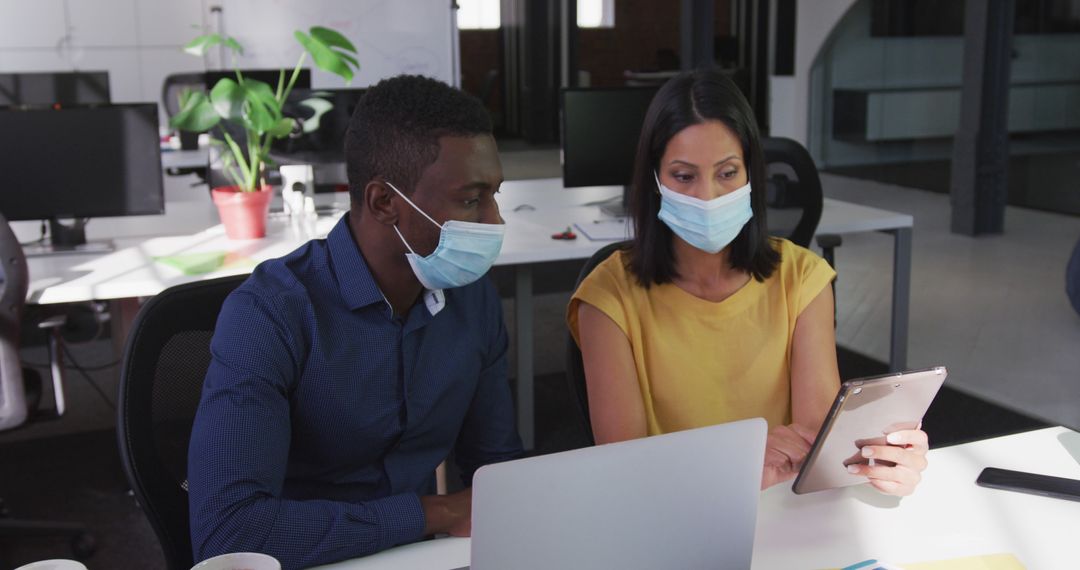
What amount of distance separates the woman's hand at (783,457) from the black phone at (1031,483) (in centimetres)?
25

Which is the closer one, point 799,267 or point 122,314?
point 799,267

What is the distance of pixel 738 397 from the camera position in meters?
1.74

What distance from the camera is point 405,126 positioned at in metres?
1.39

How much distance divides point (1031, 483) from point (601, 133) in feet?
7.30

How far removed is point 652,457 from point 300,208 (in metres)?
2.78

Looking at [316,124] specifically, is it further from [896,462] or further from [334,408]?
[896,462]

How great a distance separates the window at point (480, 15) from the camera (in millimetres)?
13133

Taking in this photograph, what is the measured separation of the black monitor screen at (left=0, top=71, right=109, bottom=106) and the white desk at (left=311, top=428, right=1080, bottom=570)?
15.4 feet

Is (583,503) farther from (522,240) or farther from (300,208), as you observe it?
(300,208)

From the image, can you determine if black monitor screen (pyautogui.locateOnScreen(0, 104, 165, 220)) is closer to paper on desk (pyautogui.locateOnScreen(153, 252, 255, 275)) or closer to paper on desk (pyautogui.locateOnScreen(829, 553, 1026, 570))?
paper on desk (pyautogui.locateOnScreen(153, 252, 255, 275))


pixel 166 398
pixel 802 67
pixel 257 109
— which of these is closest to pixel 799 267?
Result: pixel 166 398

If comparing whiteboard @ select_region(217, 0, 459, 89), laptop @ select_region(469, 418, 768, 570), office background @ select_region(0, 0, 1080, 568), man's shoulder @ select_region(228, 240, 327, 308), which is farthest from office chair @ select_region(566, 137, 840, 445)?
whiteboard @ select_region(217, 0, 459, 89)

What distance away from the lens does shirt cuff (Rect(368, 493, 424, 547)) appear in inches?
49.4

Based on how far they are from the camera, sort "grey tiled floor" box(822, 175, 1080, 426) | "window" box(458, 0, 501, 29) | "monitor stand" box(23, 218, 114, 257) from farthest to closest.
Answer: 1. "window" box(458, 0, 501, 29)
2. "grey tiled floor" box(822, 175, 1080, 426)
3. "monitor stand" box(23, 218, 114, 257)
